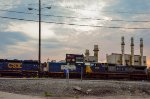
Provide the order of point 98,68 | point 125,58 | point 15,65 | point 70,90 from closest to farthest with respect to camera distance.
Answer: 1. point 70,90
2. point 15,65
3. point 98,68
4. point 125,58

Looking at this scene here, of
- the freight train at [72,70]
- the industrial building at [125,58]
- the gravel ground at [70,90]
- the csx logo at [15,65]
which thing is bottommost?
the gravel ground at [70,90]

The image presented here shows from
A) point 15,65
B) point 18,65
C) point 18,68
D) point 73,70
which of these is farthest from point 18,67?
point 73,70

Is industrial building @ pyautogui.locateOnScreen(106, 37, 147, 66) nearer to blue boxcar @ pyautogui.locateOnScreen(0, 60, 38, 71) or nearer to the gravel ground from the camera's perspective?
blue boxcar @ pyautogui.locateOnScreen(0, 60, 38, 71)

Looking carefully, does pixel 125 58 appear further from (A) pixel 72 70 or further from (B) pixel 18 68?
(B) pixel 18 68

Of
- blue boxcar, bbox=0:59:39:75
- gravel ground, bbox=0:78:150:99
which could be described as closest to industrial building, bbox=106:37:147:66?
blue boxcar, bbox=0:59:39:75

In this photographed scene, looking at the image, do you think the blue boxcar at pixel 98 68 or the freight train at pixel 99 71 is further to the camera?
the blue boxcar at pixel 98 68

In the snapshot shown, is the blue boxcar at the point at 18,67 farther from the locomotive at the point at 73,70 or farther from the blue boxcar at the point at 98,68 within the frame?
the blue boxcar at the point at 98,68

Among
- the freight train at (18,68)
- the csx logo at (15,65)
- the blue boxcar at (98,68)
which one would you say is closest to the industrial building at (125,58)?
the blue boxcar at (98,68)

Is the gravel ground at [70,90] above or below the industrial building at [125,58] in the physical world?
below

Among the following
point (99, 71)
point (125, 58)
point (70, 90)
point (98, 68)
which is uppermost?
point (125, 58)

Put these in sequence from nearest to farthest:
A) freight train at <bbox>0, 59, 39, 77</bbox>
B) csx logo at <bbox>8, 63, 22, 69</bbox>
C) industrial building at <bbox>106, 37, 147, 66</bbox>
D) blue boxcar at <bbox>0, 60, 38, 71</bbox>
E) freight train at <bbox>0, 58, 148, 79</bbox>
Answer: freight train at <bbox>0, 59, 39, 77</bbox> < blue boxcar at <bbox>0, 60, 38, 71</bbox> < freight train at <bbox>0, 58, 148, 79</bbox> < csx logo at <bbox>8, 63, 22, 69</bbox> < industrial building at <bbox>106, 37, 147, 66</bbox>

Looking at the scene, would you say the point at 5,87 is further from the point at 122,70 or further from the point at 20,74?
the point at 122,70

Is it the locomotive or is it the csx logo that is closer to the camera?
the locomotive

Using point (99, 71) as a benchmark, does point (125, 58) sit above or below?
above
